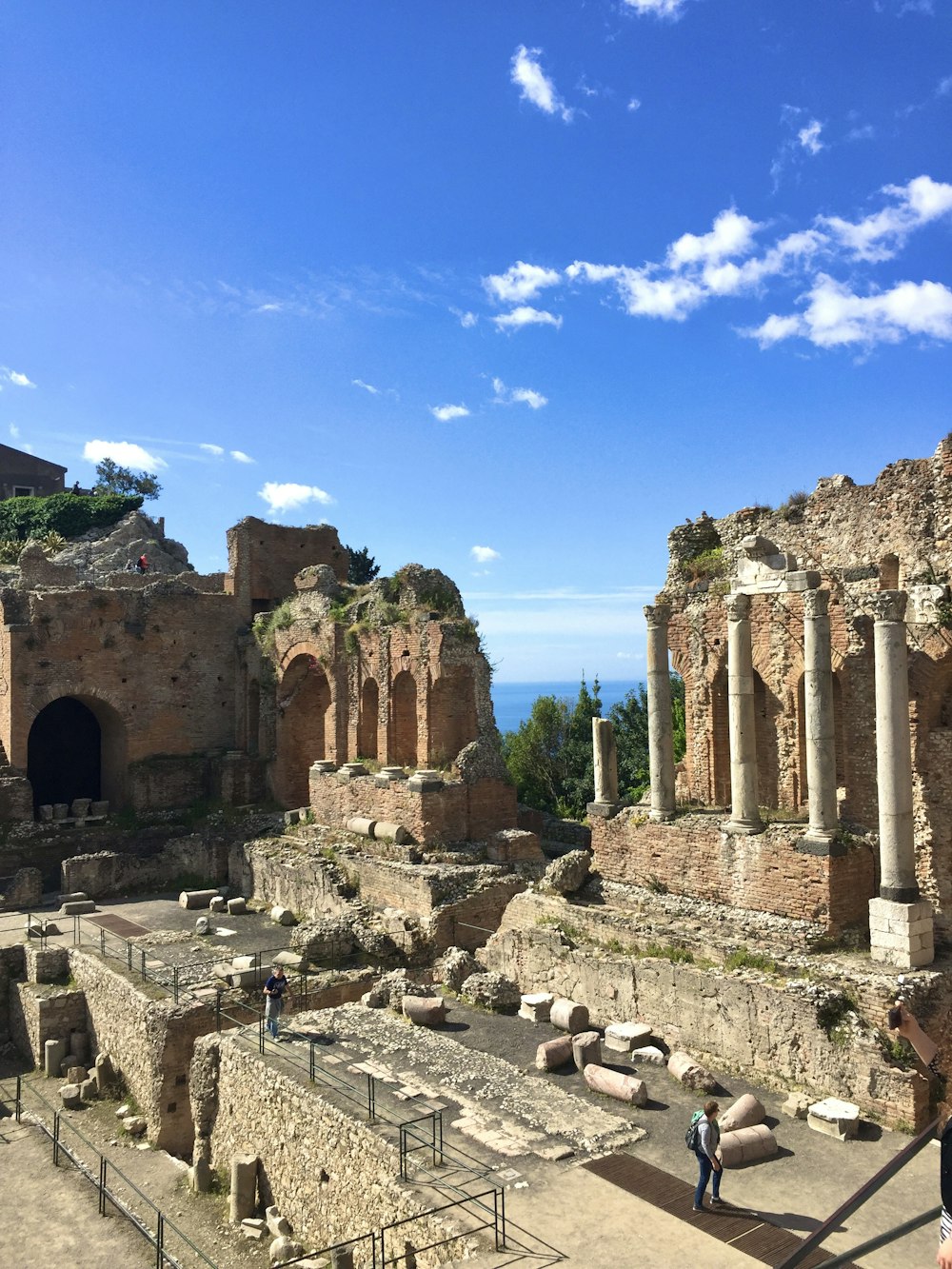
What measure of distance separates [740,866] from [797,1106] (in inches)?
148

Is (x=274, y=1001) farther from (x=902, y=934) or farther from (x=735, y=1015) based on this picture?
(x=902, y=934)

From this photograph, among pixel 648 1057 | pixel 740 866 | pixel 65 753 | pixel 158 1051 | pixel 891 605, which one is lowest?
pixel 158 1051

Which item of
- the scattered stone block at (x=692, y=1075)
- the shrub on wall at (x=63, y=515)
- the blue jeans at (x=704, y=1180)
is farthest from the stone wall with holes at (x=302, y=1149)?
the shrub on wall at (x=63, y=515)

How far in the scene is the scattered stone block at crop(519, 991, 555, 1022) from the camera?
1435 cm

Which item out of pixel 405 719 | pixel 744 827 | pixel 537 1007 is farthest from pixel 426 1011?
pixel 405 719

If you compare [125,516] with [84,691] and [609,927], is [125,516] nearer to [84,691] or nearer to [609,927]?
[84,691]

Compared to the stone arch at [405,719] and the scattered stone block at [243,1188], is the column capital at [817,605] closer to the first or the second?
the scattered stone block at [243,1188]

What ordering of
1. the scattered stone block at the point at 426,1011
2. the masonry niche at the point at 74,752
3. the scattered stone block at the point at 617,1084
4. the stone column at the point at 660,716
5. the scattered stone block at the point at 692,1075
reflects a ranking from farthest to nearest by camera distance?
the masonry niche at the point at 74,752 < the stone column at the point at 660,716 < the scattered stone block at the point at 426,1011 < the scattered stone block at the point at 692,1075 < the scattered stone block at the point at 617,1084

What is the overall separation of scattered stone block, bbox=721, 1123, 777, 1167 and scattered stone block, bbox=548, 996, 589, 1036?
12.0 ft

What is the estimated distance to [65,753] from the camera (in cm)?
3053

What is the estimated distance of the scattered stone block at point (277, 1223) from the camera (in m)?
11.3

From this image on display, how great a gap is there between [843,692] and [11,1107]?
1447 cm

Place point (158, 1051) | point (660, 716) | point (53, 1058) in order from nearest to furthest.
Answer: point (158, 1051), point (660, 716), point (53, 1058)

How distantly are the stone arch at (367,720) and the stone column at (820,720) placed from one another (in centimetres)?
1339
